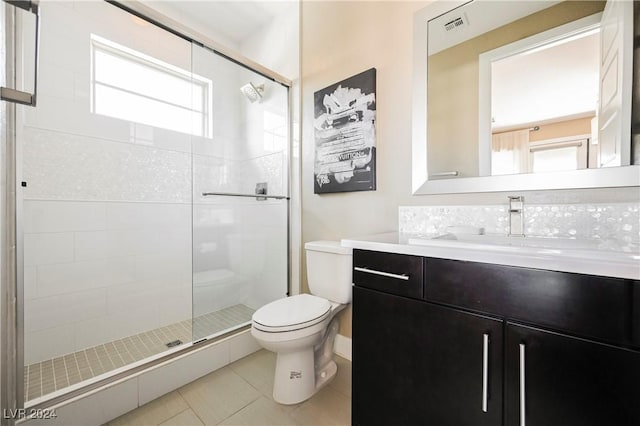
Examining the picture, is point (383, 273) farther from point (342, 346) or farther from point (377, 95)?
point (377, 95)

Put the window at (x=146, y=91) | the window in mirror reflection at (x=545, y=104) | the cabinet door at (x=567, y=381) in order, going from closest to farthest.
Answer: the cabinet door at (x=567, y=381) → the window in mirror reflection at (x=545, y=104) → the window at (x=146, y=91)

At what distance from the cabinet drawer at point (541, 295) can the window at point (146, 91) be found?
1963 mm

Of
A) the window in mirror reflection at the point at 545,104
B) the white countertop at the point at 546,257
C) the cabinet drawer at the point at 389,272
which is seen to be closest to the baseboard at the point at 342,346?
the cabinet drawer at the point at 389,272

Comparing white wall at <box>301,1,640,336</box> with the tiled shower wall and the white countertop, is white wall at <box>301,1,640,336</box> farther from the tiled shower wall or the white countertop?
the white countertop

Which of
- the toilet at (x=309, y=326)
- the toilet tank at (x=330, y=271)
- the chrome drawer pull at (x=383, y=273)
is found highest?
the chrome drawer pull at (x=383, y=273)

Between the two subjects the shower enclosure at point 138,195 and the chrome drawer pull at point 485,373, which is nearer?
the chrome drawer pull at point 485,373

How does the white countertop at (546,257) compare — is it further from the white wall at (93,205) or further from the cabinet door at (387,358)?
the white wall at (93,205)

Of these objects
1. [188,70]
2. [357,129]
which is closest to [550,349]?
[357,129]

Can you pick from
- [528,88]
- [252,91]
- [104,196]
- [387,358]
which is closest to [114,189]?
[104,196]

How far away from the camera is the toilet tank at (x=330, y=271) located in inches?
59.0

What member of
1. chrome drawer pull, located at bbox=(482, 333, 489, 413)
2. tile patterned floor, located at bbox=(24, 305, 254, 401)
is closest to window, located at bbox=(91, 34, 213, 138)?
tile patterned floor, located at bbox=(24, 305, 254, 401)

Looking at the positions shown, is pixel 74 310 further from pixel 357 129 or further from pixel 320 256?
pixel 357 129

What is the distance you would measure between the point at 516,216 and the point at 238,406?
160 centimetres

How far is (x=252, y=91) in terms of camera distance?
2.18m
